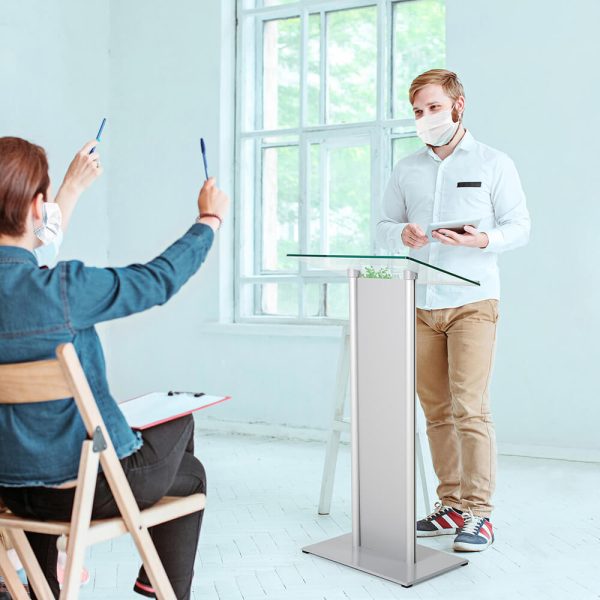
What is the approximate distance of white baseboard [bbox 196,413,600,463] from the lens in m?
4.35

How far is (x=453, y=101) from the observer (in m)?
2.93

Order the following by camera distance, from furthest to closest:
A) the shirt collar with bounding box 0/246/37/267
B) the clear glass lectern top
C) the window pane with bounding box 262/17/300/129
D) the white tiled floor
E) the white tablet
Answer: the window pane with bounding box 262/17/300/129
the white tablet
the white tiled floor
the clear glass lectern top
the shirt collar with bounding box 0/246/37/267

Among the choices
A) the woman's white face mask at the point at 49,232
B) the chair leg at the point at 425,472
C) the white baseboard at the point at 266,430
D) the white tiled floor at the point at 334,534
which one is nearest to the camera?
the woman's white face mask at the point at 49,232

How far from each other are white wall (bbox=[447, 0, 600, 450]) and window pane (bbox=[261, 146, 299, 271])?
131 cm

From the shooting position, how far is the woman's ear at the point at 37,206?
1699 millimetres

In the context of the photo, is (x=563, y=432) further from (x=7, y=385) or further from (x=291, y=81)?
(x=7, y=385)

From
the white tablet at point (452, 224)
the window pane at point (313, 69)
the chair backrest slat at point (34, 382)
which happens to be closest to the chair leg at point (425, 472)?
the white tablet at point (452, 224)

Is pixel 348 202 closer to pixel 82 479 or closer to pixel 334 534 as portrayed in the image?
pixel 334 534

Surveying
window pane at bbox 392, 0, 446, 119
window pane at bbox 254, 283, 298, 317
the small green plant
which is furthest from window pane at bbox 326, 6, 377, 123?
the small green plant

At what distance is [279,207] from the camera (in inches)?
215

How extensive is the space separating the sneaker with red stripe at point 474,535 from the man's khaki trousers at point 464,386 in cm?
3

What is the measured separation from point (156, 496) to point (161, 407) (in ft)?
0.68

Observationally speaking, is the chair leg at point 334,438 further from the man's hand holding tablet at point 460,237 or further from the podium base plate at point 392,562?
the man's hand holding tablet at point 460,237

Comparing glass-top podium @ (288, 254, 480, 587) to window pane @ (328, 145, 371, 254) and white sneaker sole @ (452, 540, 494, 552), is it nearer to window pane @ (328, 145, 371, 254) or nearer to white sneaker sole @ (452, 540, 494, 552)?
white sneaker sole @ (452, 540, 494, 552)
